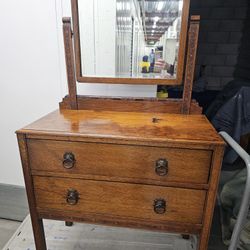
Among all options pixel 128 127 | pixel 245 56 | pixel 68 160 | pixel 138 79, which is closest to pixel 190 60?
pixel 138 79

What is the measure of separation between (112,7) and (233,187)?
50.5 inches

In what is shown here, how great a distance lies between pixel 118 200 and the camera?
2.65 feet

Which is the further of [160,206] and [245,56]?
[245,56]

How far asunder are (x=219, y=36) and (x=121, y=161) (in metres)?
2.83

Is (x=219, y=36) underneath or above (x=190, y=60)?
above

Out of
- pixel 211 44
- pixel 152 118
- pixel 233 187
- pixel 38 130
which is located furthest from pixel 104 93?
pixel 211 44

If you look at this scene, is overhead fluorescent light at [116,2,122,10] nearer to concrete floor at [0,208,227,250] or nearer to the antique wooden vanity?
the antique wooden vanity

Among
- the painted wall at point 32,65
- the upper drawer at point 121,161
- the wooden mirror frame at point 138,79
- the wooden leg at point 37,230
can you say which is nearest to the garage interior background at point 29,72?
the painted wall at point 32,65

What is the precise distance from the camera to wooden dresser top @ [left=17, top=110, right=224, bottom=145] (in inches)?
28.2

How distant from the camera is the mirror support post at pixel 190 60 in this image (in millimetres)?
866

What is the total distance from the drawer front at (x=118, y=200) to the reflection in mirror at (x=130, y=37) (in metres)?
0.51

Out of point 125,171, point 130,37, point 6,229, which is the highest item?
point 130,37

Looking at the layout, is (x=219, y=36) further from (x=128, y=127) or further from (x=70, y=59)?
(x=128, y=127)

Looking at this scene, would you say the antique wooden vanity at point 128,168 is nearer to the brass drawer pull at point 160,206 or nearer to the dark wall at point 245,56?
the brass drawer pull at point 160,206
